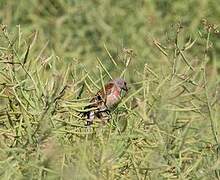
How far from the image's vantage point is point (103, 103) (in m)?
3.11

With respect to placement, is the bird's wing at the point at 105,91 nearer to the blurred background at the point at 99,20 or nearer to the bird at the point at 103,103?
the bird at the point at 103,103

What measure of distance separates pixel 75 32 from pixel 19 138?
11.6 feet

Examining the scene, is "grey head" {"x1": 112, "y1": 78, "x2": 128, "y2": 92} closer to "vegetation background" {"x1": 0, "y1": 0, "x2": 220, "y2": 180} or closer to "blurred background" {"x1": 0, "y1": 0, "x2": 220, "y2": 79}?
"vegetation background" {"x1": 0, "y1": 0, "x2": 220, "y2": 180}

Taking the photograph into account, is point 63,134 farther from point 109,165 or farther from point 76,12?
point 76,12

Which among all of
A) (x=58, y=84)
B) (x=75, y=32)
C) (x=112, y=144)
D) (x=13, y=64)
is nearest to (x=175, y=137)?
(x=112, y=144)

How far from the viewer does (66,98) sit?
311cm

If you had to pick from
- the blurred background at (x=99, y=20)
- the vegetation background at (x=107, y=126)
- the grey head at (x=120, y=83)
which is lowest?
the vegetation background at (x=107, y=126)

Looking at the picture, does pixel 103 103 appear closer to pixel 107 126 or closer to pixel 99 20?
pixel 107 126

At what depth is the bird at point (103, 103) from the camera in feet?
10.2

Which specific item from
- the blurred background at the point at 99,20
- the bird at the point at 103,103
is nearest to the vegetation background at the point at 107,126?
the bird at the point at 103,103

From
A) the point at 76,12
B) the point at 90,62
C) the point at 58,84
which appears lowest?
the point at 58,84

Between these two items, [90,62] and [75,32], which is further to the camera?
[75,32]

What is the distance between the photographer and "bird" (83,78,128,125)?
10.2ft

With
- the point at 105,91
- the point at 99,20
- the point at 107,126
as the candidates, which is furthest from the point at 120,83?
the point at 99,20
